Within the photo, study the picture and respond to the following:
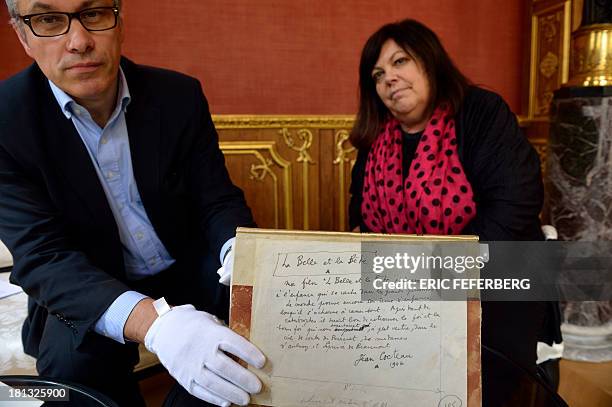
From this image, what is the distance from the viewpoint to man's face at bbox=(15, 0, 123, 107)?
88cm

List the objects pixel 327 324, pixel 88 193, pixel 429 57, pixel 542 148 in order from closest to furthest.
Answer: pixel 327 324 < pixel 88 193 < pixel 429 57 < pixel 542 148

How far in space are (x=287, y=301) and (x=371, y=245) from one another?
0.12m

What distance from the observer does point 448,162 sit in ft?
4.58

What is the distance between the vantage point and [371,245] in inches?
22.6

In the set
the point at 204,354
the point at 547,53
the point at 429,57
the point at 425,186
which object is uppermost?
the point at 547,53

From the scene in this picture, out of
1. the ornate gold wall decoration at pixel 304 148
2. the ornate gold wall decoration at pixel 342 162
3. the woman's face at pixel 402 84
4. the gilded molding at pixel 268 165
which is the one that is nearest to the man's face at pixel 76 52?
the woman's face at pixel 402 84

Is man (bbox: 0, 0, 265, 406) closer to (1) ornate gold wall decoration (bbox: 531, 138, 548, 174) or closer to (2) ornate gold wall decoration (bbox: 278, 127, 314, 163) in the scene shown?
(2) ornate gold wall decoration (bbox: 278, 127, 314, 163)

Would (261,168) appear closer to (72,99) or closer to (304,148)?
(304,148)

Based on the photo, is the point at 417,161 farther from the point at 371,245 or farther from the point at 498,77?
the point at 498,77

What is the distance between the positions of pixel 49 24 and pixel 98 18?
85 mm

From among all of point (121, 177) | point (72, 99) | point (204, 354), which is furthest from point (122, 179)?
point (204, 354)

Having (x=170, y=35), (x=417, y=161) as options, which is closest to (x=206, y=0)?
(x=170, y=35)

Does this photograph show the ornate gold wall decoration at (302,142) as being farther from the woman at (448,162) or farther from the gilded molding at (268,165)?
the woman at (448,162)

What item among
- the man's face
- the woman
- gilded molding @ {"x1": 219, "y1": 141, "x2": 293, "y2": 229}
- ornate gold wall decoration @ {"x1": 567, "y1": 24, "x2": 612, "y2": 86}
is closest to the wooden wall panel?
gilded molding @ {"x1": 219, "y1": 141, "x2": 293, "y2": 229}
